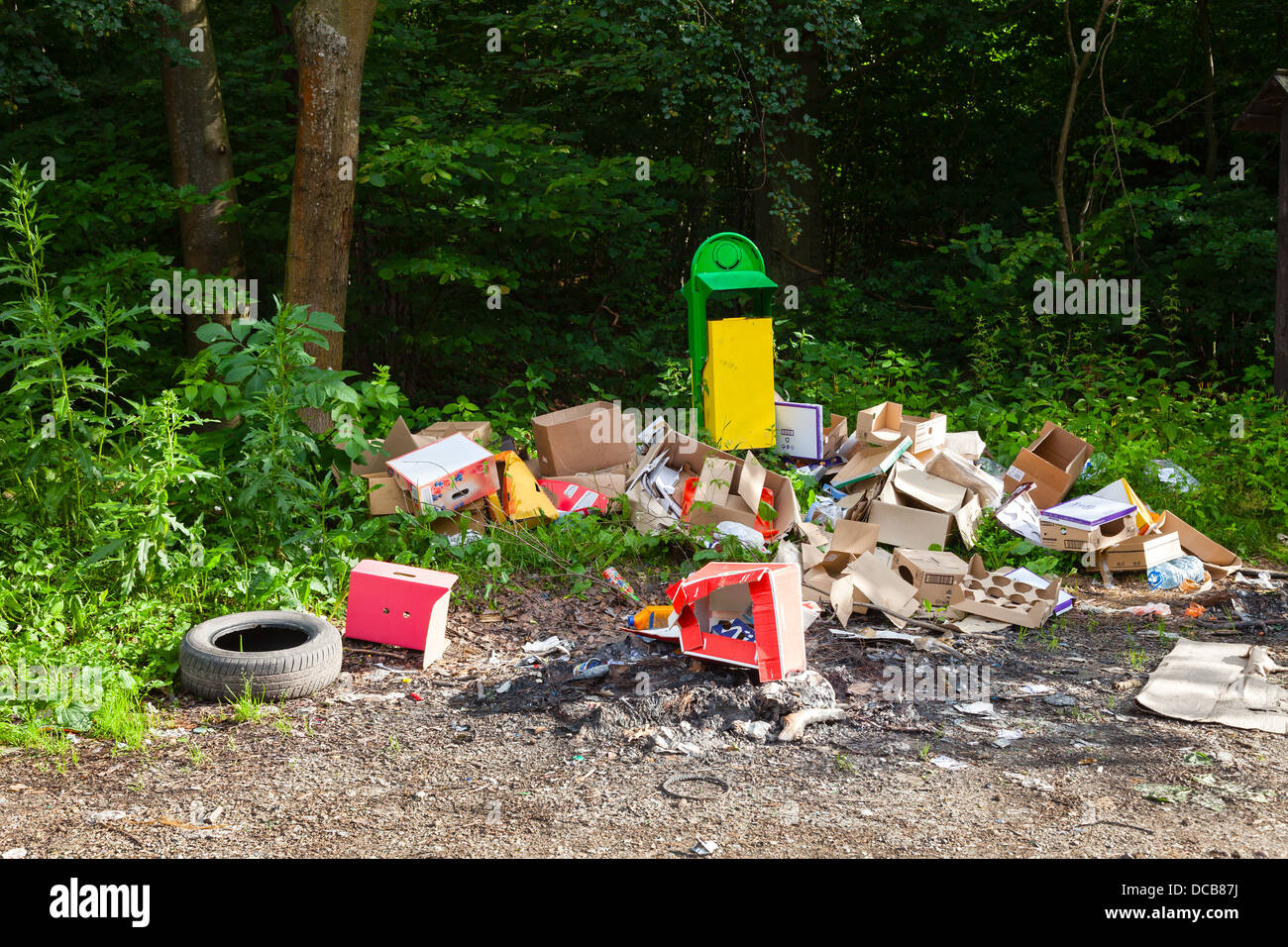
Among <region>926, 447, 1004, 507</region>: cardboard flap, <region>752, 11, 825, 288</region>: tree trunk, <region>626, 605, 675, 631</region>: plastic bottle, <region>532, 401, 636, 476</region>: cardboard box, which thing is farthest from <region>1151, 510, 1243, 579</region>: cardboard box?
<region>752, 11, 825, 288</region>: tree trunk

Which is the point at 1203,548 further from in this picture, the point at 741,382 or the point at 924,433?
the point at 741,382

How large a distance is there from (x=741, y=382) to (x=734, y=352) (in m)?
0.20

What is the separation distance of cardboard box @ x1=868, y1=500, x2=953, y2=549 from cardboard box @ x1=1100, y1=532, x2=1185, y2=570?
2.83 ft

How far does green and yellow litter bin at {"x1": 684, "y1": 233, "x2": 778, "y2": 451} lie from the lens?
21.3 ft

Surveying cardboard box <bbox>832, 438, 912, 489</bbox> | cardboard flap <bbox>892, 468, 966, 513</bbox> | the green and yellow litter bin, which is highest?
the green and yellow litter bin

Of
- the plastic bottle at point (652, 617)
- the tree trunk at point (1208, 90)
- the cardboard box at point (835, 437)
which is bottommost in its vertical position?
the plastic bottle at point (652, 617)

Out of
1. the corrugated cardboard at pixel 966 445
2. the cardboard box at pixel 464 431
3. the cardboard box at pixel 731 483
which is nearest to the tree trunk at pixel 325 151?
the cardboard box at pixel 464 431

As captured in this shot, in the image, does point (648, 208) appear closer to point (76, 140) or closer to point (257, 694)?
point (76, 140)

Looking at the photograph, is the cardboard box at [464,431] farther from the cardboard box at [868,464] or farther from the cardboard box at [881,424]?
the cardboard box at [881,424]

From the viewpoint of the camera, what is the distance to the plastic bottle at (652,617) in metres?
4.54

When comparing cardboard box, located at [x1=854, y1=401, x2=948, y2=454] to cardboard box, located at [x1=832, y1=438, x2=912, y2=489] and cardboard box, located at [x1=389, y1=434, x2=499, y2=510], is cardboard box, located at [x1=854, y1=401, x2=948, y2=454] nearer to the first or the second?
cardboard box, located at [x1=832, y1=438, x2=912, y2=489]

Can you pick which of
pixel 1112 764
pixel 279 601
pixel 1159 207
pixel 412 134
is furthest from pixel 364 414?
pixel 1159 207

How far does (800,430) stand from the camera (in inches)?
259

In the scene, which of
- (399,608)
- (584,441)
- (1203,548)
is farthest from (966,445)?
(399,608)
